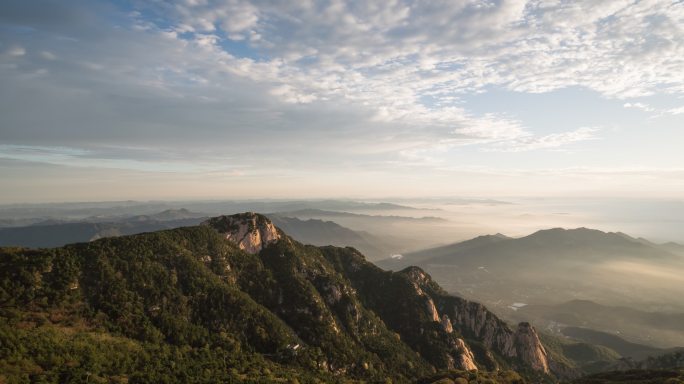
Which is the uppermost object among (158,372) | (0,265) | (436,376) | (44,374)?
(0,265)

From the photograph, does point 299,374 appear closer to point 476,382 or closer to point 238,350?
point 238,350

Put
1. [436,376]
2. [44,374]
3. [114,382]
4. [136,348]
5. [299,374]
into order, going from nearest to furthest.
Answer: [44,374]
[114,382]
[136,348]
[299,374]
[436,376]

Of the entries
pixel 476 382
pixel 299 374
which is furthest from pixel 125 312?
pixel 476 382

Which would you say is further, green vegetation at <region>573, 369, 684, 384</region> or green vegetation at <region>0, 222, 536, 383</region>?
green vegetation at <region>573, 369, 684, 384</region>

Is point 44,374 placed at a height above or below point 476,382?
above

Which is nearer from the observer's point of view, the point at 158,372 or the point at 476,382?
the point at 158,372

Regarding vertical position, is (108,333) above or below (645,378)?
above

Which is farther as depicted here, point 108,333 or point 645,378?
point 645,378

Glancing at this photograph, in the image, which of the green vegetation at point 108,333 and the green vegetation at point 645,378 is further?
the green vegetation at point 645,378

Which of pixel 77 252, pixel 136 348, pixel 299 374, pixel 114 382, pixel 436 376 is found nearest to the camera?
pixel 114 382

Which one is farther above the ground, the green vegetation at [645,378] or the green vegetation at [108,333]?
the green vegetation at [108,333]

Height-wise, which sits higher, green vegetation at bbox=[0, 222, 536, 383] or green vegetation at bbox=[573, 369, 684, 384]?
green vegetation at bbox=[0, 222, 536, 383]
